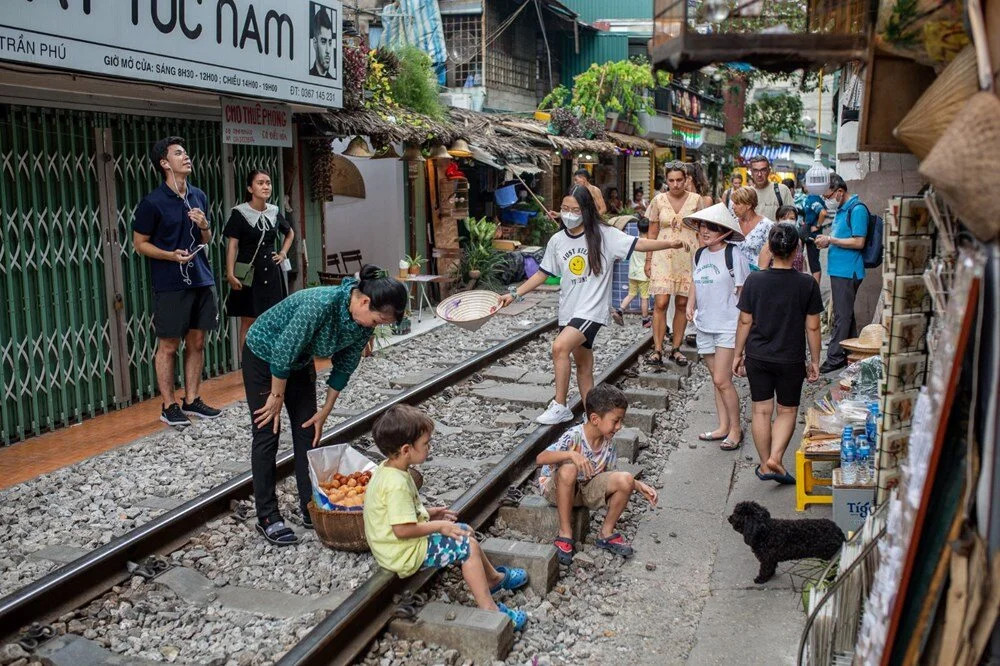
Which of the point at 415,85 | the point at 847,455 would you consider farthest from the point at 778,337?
the point at 415,85

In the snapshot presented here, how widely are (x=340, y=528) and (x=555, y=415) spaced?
9.10 ft

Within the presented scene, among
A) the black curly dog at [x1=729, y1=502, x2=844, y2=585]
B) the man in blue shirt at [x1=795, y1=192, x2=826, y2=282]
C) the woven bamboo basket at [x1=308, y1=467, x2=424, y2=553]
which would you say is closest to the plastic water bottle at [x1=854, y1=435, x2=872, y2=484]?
the black curly dog at [x1=729, y1=502, x2=844, y2=585]

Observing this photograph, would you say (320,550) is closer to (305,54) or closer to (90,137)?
(90,137)

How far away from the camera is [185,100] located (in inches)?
379

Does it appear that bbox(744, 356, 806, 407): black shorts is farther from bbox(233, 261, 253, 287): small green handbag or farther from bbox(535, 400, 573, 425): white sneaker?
bbox(233, 261, 253, 287): small green handbag

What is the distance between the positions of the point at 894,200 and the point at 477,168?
1689 cm

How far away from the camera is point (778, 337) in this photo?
634cm

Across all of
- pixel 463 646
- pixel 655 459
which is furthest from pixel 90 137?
pixel 463 646

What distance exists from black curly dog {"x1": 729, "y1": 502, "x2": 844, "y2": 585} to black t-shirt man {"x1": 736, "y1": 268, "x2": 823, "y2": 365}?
159 cm

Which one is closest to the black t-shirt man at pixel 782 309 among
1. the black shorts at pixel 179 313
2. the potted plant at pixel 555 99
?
the black shorts at pixel 179 313

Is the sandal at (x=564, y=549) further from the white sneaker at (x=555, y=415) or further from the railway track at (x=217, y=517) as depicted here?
the white sneaker at (x=555, y=415)

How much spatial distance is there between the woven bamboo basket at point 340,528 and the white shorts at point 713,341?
337 centimetres

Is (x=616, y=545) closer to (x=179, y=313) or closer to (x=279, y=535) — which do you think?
(x=279, y=535)

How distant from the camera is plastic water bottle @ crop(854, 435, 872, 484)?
5175mm
